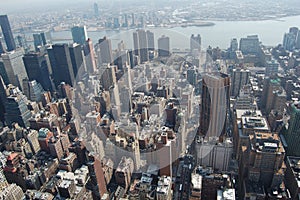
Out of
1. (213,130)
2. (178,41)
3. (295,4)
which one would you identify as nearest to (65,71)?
(178,41)

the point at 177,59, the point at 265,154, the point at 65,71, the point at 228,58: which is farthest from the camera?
the point at 228,58

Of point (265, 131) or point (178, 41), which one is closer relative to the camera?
point (265, 131)

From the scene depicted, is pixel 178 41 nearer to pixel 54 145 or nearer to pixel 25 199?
pixel 54 145

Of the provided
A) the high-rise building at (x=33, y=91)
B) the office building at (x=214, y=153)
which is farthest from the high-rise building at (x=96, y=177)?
the high-rise building at (x=33, y=91)

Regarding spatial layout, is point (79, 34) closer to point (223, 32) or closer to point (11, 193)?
point (223, 32)

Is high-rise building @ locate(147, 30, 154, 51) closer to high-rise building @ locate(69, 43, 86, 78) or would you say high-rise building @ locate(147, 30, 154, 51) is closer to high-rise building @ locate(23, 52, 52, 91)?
high-rise building @ locate(69, 43, 86, 78)

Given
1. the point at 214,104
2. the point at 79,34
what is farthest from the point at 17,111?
the point at 79,34
